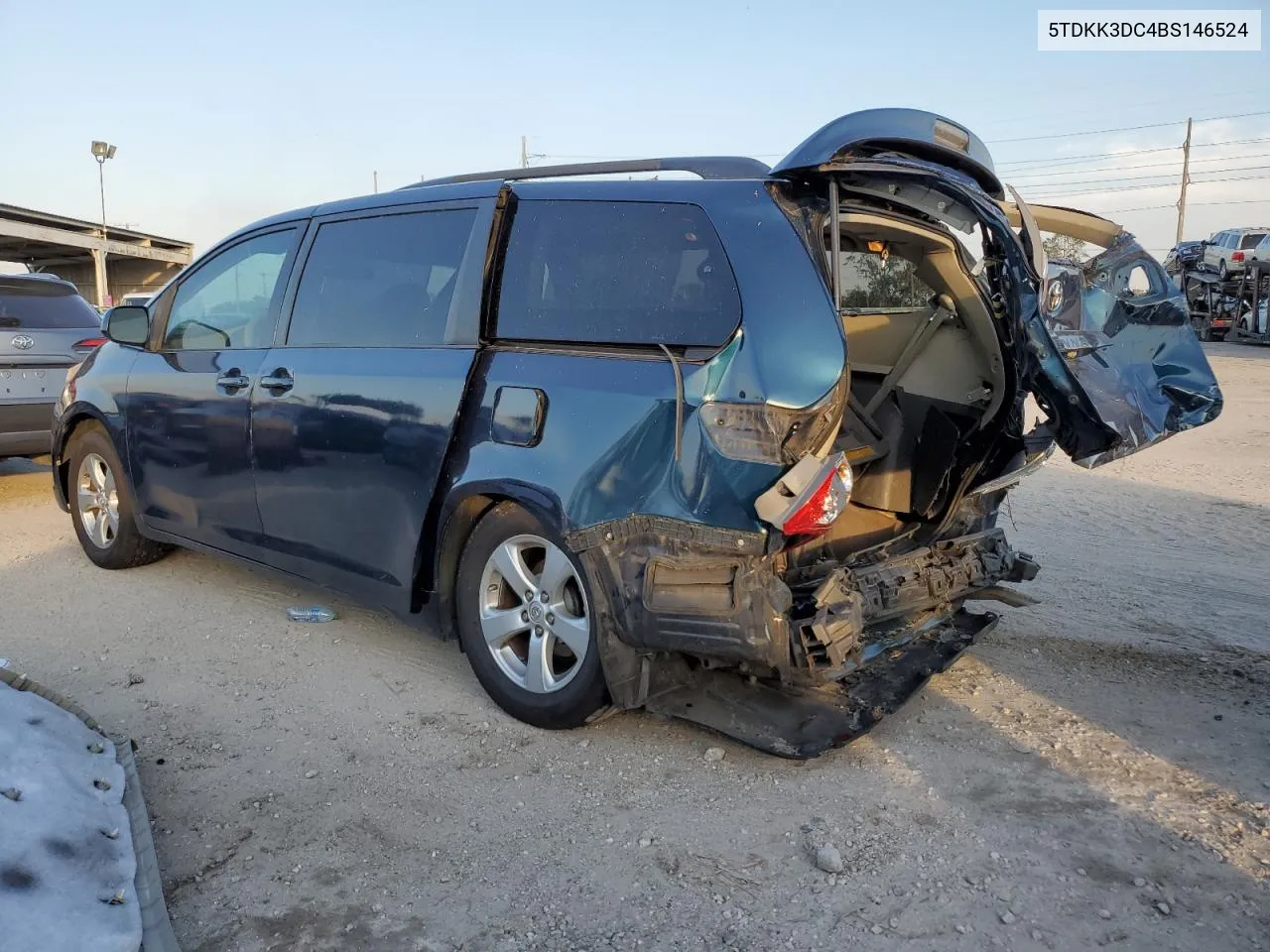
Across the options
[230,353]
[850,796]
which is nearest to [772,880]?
[850,796]

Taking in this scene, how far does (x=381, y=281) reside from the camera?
13.9 feet

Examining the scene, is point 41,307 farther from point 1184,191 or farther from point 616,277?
point 1184,191

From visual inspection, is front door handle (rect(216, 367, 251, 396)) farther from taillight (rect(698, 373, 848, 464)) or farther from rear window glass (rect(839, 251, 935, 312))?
rear window glass (rect(839, 251, 935, 312))

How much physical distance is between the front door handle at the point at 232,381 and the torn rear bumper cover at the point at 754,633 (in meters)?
2.16

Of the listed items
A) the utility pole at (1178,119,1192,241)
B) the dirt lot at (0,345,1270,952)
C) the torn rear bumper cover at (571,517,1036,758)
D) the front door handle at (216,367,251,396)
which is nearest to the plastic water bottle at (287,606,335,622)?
the dirt lot at (0,345,1270,952)

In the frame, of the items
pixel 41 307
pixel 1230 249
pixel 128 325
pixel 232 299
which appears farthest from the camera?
pixel 1230 249

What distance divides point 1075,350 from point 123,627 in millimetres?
4458

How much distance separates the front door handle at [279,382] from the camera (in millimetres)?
4344

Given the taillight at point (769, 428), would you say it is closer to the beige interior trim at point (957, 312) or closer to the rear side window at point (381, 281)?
the beige interior trim at point (957, 312)

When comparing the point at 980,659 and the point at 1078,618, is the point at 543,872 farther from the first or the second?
the point at 1078,618

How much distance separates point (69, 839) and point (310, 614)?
2.48 metres

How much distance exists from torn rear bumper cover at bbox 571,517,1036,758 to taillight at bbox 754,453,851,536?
11cm

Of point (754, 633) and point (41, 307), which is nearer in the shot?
point (754, 633)

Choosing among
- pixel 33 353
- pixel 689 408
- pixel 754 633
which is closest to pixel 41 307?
pixel 33 353
